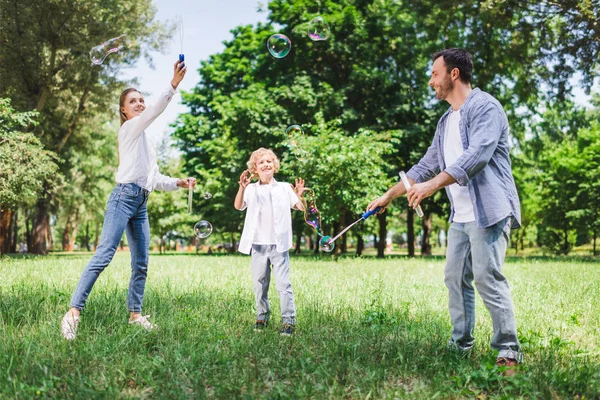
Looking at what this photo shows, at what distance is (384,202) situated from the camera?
14.3ft

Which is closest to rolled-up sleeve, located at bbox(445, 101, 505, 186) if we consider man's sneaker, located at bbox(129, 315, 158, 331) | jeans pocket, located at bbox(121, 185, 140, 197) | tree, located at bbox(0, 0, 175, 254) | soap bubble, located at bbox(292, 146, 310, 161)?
jeans pocket, located at bbox(121, 185, 140, 197)

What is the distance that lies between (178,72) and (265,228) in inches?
72.3

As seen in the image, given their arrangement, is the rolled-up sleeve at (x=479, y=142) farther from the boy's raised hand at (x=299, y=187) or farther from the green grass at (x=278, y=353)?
the boy's raised hand at (x=299, y=187)

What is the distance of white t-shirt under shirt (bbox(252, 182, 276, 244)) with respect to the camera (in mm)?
5430

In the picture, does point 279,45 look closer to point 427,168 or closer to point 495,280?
point 427,168

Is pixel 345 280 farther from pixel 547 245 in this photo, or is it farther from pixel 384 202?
pixel 547 245

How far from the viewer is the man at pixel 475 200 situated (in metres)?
3.78

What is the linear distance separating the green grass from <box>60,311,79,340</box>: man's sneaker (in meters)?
0.07

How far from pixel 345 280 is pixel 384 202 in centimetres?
519

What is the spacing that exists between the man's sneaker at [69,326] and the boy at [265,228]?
164cm

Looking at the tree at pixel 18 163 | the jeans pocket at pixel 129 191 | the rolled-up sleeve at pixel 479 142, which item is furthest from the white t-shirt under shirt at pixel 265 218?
the tree at pixel 18 163

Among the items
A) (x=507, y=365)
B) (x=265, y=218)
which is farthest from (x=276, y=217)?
(x=507, y=365)

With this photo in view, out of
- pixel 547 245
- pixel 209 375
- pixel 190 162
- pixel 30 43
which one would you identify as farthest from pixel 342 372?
pixel 547 245

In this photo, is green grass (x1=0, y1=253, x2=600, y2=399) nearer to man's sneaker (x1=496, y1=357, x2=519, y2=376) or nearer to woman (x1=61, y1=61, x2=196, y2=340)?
man's sneaker (x1=496, y1=357, x2=519, y2=376)
